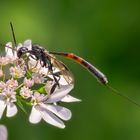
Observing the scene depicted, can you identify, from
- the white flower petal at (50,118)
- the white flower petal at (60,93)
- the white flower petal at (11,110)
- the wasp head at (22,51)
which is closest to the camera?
the white flower petal at (11,110)

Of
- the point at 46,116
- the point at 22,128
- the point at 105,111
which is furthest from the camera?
the point at 105,111

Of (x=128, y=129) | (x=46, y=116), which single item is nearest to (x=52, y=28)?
(x=128, y=129)

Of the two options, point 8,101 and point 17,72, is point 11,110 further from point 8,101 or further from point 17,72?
point 17,72

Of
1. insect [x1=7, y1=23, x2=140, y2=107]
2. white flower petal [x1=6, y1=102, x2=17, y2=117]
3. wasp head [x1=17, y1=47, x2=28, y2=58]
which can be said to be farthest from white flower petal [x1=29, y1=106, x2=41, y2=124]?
wasp head [x1=17, y1=47, x2=28, y2=58]

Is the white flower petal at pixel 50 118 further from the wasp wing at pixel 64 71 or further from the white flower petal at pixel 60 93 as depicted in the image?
the wasp wing at pixel 64 71

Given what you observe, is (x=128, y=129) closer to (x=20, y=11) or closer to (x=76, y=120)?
(x=76, y=120)

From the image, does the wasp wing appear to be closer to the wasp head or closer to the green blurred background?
the wasp head

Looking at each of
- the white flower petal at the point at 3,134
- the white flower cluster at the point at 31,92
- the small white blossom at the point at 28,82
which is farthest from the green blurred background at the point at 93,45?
the white flower petal at the point at 3,134
